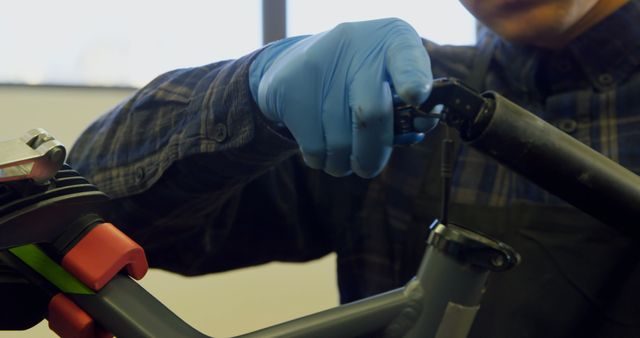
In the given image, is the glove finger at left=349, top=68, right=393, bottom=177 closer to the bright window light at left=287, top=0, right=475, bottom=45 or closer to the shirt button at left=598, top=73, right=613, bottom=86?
the shirt button at left=598, top=73, right=613, bottom=86

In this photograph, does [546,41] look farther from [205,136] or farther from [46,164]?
[46,164]

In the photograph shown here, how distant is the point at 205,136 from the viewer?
A: 0.47m

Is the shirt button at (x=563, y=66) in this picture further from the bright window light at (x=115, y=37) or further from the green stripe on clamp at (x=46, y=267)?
the bright window light at (x=115, y=37)

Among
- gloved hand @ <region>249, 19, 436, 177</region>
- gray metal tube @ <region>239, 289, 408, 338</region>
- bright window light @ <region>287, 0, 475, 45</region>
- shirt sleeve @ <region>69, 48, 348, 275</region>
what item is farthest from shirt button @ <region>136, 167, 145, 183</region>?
bright window light @ <region>287, 0, 475, 45</region>

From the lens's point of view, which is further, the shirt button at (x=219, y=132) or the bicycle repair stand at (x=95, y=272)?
the shirt button at (x=219, y=132)

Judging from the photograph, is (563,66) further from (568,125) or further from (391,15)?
(391,15)

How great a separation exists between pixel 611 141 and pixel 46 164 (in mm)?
464

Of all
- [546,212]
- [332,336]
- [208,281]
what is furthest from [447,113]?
[208,281]

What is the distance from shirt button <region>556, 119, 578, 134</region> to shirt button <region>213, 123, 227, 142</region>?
0.99 feet

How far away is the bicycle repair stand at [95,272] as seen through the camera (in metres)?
0.28


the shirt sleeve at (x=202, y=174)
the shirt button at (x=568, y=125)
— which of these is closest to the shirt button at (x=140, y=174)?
the shirt sleeve at (x=202, y=174)

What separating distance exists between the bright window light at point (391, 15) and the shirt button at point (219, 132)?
0.64m

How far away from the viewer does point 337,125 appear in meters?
0.39

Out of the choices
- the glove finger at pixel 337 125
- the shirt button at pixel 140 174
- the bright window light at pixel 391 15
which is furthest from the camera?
the bright window light at pixel 391 15
